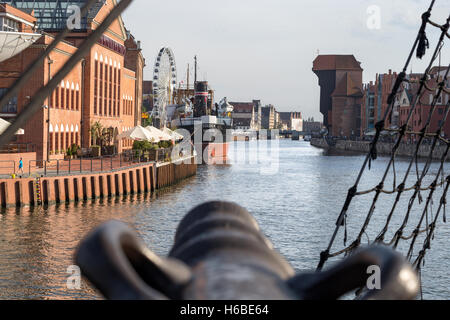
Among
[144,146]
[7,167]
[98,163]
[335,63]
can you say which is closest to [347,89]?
[335,63]

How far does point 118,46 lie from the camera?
63469 millimetres

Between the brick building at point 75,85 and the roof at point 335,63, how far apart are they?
4169 inches

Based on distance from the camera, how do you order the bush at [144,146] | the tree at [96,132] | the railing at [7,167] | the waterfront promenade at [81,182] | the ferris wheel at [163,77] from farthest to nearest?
1. the ferris wheel at [163,77]
2. the tree at [96,132]
3. the bush at [144,146]
4. the railing at [7,167]
5. the waterfront promenade at [81,182]

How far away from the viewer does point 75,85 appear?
5200 cm

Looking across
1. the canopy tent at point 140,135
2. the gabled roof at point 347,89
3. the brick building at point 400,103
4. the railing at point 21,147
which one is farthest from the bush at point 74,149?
the gabled roof at point 347,89

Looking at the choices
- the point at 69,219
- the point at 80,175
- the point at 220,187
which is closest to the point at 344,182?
the point at 220,187

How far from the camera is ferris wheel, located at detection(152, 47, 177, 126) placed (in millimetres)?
79444

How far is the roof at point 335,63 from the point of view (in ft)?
565

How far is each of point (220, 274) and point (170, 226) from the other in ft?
93.6

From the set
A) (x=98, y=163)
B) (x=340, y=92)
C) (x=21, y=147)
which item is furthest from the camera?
(x=340, y=92)

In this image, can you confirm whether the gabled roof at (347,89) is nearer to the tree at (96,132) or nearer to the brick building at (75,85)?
the brick building at (75,85)

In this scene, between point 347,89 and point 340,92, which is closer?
point 340,92

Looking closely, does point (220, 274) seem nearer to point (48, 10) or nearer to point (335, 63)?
point (48, 10)
